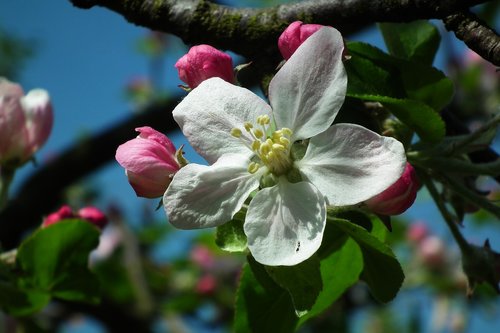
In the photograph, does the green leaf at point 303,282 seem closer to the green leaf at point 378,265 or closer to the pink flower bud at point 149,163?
the green leaf at point 378,265

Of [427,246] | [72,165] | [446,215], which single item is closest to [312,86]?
[446,215]

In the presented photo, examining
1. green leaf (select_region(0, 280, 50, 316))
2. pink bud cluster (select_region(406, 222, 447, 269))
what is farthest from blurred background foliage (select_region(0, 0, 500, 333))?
green leaf (select_region(0, 280, 50, 316))

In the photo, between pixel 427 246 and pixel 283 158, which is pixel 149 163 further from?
pixel 427 246

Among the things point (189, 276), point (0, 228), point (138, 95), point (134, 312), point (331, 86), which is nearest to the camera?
point (331, 86)

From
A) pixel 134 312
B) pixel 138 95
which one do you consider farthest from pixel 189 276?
pixel 138 95

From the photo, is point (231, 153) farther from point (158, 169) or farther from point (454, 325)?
point (454, 325)

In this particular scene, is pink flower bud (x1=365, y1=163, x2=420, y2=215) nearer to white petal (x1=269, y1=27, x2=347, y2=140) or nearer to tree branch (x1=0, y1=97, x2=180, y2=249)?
white petal (x1=269, y1=27, x2=347, y2=140)
